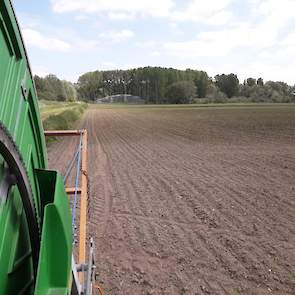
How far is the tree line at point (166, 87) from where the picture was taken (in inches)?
4456

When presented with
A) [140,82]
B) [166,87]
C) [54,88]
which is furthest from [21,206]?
[140,82]

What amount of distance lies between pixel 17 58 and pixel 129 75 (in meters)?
→ 158

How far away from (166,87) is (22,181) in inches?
5384

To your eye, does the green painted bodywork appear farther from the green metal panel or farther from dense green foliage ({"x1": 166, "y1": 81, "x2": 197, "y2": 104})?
dense green foliage ({"x1": 166, "y1": 81, "x2": 197, "y2": 104})

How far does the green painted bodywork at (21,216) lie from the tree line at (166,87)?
291 feet

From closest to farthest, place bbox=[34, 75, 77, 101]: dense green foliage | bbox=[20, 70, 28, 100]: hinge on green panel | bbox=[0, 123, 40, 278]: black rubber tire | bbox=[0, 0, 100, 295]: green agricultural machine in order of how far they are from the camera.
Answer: bbox=[0, 123, 40, 278]: black rubber tire, bbox=[0, 0, 100, 295]: green agricultural machine, bbox=[20, 70, 28, 100]: hinge on green panel, bbox=[34, 75, 77, 101]: dense green foliage

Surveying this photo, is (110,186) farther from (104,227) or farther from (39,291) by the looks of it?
(39,291)

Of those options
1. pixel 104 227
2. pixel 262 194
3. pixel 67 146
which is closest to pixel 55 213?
pixel 104 227

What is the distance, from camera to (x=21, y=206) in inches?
66.2

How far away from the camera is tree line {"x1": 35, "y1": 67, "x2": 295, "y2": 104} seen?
371 ft

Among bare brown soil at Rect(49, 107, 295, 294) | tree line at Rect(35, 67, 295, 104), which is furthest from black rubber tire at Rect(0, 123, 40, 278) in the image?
tree line at Rect(35, 67, 295, 104)

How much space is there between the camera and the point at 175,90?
4855 inches

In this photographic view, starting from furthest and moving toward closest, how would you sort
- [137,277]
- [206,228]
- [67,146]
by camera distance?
1. [67,146]
2. [206,228]
3. [137,277]

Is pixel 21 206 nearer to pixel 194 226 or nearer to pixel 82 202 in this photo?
pixel 82 202
